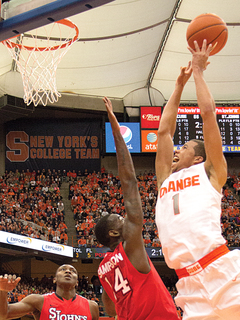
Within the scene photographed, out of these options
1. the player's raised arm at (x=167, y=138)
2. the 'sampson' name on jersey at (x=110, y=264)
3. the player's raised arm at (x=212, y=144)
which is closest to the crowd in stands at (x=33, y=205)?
the 'sampson' name on jersey at (x=110, y=264)

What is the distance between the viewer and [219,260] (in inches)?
96.6

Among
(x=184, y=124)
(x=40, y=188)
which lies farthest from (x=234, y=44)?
(x=40, y=188)

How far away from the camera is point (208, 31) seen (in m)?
3.35

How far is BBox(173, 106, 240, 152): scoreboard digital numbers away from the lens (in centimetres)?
2070

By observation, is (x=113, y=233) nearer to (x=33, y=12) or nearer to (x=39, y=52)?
(x=33, y=12)

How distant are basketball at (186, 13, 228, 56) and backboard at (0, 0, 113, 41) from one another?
1416 millimetres

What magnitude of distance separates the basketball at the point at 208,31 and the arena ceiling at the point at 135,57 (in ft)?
40.9

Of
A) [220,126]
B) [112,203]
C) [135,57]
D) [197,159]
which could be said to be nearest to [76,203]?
[112,203]

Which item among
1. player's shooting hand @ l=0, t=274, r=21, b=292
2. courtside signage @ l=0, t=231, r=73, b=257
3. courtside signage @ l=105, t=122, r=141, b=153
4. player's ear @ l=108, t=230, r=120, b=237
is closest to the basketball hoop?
courtside signage @ l=0, t=231, r=73, b=257

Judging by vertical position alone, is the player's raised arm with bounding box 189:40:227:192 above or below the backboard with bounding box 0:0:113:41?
below

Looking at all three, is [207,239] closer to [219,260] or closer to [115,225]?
[219,260]

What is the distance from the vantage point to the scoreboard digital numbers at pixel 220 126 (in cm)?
2070

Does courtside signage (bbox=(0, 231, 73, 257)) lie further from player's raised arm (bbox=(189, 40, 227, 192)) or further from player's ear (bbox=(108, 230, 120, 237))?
player's raised arm (bbox=(189, 40, 227, 192))

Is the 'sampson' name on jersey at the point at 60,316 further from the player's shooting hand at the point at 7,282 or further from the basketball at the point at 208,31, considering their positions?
the basketball at the point at 208,31
